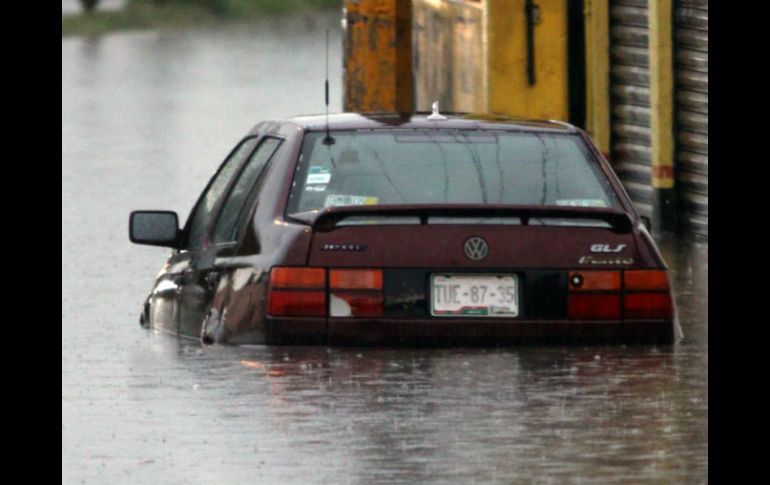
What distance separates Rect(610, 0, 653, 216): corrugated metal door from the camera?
21.9 m

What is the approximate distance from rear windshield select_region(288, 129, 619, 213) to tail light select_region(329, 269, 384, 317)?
0.34 m

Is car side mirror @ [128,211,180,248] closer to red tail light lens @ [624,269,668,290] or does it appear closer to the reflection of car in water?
the reflection of car in water

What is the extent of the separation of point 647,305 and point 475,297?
74 cm

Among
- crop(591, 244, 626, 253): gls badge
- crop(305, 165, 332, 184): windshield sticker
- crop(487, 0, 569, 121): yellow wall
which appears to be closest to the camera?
crop(591, 244, 626, 253): gls badge

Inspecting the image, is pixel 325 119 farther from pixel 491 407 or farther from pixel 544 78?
pixel 544 78

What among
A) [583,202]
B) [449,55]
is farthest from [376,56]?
[583,202]

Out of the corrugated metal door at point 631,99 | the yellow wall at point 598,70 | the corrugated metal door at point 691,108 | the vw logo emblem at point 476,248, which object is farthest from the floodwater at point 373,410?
the yellow wall at point 598,70

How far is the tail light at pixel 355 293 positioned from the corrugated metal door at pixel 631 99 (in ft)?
36.0

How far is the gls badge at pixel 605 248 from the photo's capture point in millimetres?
10914

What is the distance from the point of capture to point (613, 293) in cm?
1095

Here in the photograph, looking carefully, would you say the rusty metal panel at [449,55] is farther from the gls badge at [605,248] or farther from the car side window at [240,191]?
the gls badge at [605,248]

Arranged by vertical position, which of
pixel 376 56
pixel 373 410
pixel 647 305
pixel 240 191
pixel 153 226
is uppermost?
pixel 376 56

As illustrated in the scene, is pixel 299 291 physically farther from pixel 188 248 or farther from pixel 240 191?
pixel 188 248

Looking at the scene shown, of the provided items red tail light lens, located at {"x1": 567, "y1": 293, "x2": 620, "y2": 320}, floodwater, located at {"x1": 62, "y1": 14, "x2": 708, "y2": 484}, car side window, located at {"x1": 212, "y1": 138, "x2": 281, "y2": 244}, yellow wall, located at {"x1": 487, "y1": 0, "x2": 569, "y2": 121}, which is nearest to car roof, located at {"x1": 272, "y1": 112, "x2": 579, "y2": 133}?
car side window, located at {"x1": 212, "y1": 138, "x2": 281, "y2": 244}
